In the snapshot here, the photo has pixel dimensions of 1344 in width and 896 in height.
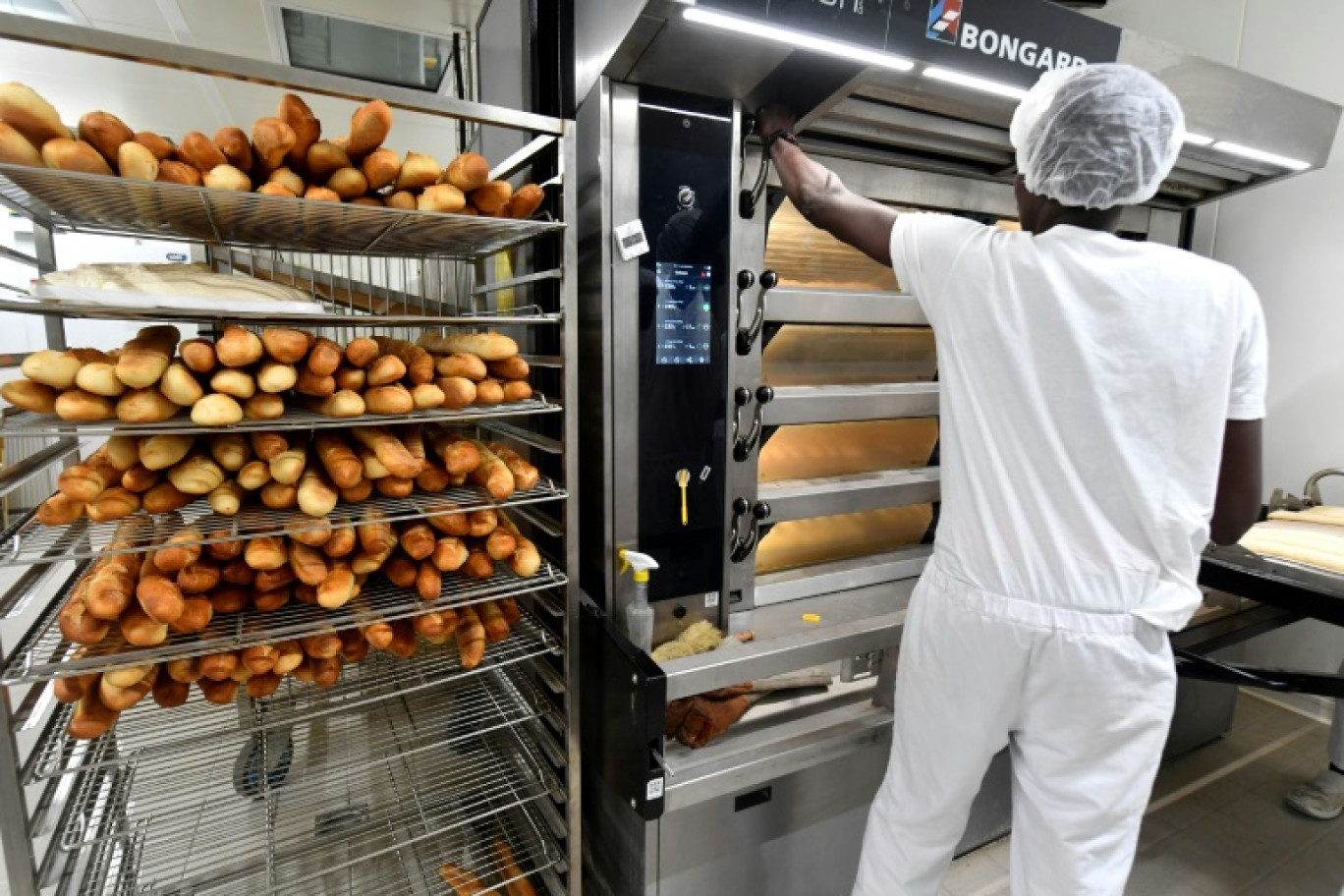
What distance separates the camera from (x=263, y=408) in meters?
1.31

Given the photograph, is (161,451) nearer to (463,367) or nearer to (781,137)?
(463,367)

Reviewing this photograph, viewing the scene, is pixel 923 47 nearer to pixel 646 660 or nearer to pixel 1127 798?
pixel 646 660

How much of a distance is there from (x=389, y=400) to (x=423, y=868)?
4.72 feet

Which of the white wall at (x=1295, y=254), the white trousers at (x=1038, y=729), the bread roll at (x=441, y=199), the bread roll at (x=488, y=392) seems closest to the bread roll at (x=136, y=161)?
the bread roll at (x=441, y=199)

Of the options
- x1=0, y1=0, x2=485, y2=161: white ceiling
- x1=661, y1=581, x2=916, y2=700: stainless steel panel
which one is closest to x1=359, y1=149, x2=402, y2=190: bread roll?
x1=661, y1=581, x2=916, y2=700: stainless steel panel

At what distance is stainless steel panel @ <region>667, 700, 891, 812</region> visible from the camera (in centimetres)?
155

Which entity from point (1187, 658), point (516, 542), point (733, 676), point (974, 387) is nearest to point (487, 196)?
point (516, 542)

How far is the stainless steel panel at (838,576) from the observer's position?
2.08 m

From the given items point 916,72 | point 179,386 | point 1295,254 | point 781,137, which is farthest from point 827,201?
point 1295,254

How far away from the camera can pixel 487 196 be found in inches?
59.0

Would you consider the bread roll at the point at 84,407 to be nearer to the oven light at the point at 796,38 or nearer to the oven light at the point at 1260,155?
the oven light at the point at 796,38

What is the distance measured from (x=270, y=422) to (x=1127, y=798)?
6.20 ft

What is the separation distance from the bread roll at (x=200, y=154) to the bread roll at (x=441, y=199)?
0.37 meters

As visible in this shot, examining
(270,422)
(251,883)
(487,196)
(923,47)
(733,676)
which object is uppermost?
(923,47)
